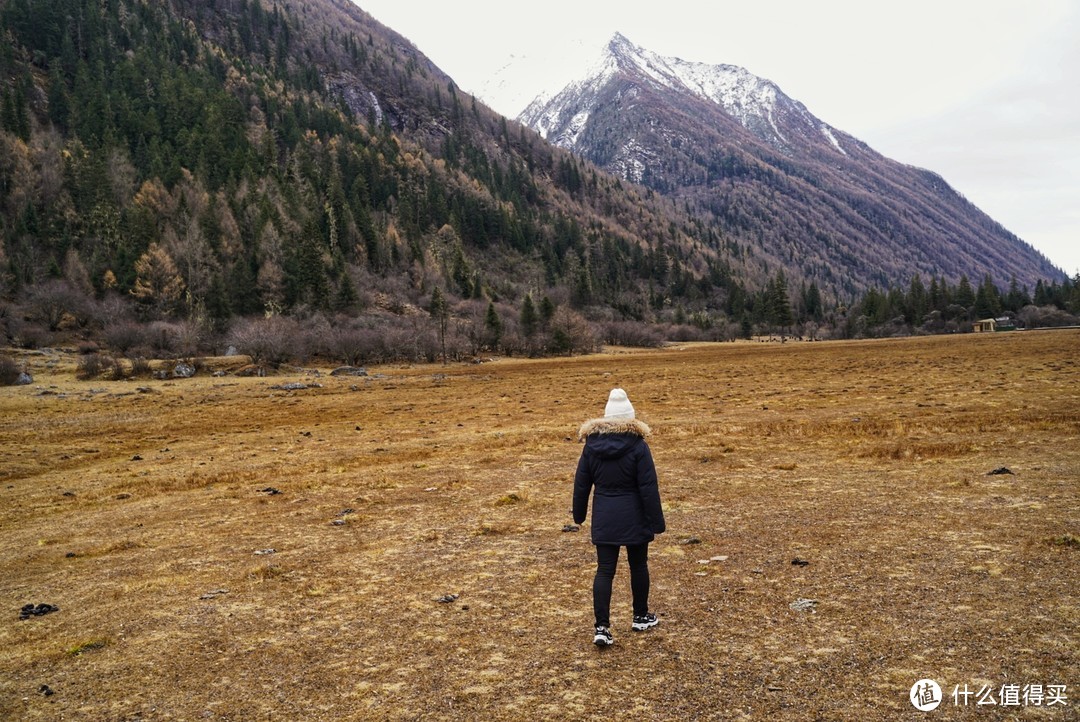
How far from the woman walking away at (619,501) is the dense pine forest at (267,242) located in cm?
6865

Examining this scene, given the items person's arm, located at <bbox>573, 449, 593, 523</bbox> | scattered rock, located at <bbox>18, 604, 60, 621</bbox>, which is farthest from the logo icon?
scattered rock, located at <bbox>18, 604, 60, 621</bbox>

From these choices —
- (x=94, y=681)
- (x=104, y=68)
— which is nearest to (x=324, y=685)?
(x=94, y=681)

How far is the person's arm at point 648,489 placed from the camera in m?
6.61

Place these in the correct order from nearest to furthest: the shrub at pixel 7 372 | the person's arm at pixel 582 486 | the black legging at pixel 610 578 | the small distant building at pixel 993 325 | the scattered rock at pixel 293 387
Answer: the black legging at pixel 610 578 < the person's arm at pixel 582 486 < the shrub at pixel 7 372 < the scattered rock at pixel 293 387 < the small distant building at pixel 993 325

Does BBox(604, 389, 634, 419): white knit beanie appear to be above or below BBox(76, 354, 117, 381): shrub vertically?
above

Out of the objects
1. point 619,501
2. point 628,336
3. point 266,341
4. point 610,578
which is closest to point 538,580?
point 610,578

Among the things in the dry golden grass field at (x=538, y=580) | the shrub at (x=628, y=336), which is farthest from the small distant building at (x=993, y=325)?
the dry golden grass field at (x=538, y=580)

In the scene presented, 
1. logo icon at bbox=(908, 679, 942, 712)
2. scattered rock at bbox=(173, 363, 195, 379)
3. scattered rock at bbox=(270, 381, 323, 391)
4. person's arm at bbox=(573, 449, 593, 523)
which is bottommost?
scattered rock at bbox=(270, 381, 323, 391)

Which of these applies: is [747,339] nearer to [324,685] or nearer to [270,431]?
[270,431]

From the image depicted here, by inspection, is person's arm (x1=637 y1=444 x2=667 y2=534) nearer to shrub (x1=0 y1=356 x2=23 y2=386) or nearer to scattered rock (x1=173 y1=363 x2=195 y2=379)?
shrub (x1=0 y1=356 x2=23 y2=386)

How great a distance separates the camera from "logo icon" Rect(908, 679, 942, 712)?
5.06 meters

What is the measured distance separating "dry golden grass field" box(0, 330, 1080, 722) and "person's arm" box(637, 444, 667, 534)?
1364 mm

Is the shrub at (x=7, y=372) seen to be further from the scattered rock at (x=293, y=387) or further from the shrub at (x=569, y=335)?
the shrub at (x=569, y=335)

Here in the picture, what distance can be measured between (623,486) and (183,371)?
64188 millimetres
